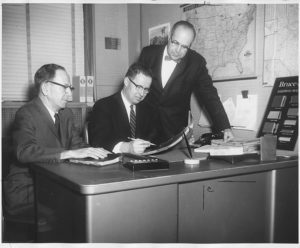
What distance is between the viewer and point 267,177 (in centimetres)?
150

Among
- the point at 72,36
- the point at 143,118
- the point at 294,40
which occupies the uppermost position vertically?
the point at 72,36

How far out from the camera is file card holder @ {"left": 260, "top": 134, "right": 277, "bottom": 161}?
1539mm

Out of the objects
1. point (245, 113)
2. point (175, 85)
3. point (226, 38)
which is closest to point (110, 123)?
point (175, 85)

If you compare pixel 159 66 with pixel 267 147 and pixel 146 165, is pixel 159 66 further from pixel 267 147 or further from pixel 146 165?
pixel 146 165

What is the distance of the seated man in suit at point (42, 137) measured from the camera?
144 centimetres

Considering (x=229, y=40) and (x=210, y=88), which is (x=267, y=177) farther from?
(x=229, y=40)

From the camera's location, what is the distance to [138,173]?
4.00ft

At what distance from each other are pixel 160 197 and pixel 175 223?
138 millimetres

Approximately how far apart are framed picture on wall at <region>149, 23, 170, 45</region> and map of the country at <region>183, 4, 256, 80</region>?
1.13ft

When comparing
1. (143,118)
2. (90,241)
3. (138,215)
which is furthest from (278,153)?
(90,241)

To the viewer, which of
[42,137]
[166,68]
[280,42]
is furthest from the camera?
[166,68]

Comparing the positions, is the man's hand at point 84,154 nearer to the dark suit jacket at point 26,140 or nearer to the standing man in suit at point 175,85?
the dark suit jacket at point 26,140

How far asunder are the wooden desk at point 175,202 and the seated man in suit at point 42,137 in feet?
0.30

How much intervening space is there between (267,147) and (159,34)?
195 centimetres
